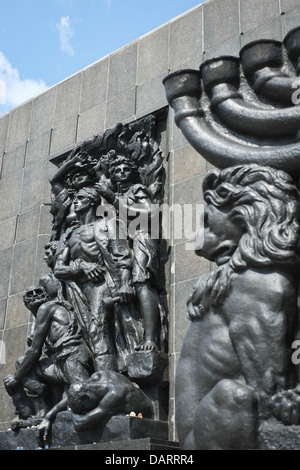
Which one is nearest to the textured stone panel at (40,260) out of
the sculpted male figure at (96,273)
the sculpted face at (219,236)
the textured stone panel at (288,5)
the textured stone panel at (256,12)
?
the sculpted male figure at (96,273)

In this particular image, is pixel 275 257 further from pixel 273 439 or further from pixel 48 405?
pixel 48 405

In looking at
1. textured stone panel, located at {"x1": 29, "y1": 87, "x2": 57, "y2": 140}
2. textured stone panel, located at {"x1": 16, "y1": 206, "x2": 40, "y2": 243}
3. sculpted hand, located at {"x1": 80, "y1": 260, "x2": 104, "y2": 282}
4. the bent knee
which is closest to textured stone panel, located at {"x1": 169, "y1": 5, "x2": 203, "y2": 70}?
textured stone panel, located at {"x1": 29, "y1": 87, "x2": 57, "y2": 140}

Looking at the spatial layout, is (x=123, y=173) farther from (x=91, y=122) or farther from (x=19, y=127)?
(x=19, y=127)

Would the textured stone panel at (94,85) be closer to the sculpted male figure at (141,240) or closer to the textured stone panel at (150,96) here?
the textured stone panel at (150,96)

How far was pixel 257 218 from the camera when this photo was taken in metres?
3.81

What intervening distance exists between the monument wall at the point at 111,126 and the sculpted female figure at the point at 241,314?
99.1 inches

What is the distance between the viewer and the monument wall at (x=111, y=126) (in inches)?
276

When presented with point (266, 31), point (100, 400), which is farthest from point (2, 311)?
point (266, 31)

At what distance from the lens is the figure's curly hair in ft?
12.1

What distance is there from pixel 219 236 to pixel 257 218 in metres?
0.33

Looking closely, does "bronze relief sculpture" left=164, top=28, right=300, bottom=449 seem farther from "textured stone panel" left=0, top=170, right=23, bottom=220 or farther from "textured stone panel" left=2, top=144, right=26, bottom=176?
"textured stone panel" left=2, top=144, right=26, bottom=176
